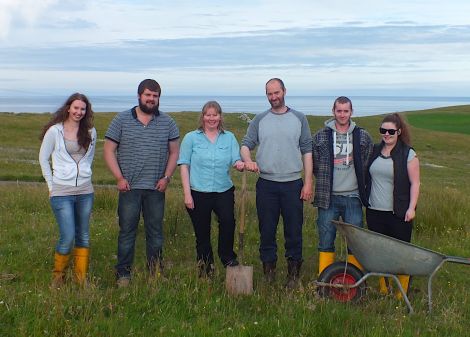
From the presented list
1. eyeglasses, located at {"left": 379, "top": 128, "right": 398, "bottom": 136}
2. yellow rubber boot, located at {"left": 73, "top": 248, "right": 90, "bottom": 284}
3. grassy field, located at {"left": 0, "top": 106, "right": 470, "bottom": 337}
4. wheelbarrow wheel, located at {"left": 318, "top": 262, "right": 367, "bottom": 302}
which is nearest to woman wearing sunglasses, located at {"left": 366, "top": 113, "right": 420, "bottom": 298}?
eyeglasses, located at {"left": 379, "top": 128, "right": 398, "bottom": 136}

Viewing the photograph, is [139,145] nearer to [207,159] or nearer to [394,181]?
[207,159]

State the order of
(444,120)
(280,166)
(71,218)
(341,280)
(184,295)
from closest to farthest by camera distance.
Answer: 1. (184,295)
2. (341,280)
3. (71,218)
4. (280,166)
5. (444,120)

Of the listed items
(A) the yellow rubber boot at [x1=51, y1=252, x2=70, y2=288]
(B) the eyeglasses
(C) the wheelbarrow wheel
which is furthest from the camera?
(A) the yellow rubber boot at [x1=51, y1=252, x2=70, y2=288]

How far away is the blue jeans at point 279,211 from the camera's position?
5.76 metres

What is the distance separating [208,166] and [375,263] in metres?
1.79

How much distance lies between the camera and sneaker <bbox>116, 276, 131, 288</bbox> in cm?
509

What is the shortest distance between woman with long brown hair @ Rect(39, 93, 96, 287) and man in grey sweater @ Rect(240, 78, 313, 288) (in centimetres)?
154

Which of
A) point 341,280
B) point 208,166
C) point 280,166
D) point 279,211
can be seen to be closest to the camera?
point 341,280

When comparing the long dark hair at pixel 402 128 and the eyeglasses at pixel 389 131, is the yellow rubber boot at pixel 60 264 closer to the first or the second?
the eyeglasses at pixel 389 131

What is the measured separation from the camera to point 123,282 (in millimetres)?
5383

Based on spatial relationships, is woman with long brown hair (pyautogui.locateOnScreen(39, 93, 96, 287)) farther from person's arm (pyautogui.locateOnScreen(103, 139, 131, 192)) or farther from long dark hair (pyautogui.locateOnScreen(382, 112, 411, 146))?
long dark hair (pyautogui.locateOnScreen(382, 112, 411, 146))

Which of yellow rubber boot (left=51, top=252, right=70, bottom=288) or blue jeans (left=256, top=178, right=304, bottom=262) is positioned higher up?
blue jeans (left=256, top=178, right=304, bottom=262)

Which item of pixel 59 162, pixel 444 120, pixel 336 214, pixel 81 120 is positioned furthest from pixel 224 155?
pixel 444 120

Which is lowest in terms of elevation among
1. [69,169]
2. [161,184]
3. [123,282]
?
[123,282]
